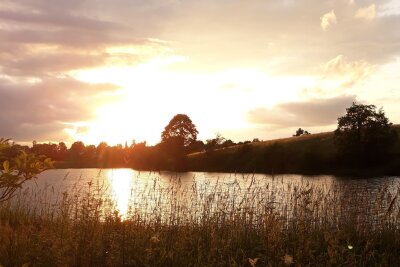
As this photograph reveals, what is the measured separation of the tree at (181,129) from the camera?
106m

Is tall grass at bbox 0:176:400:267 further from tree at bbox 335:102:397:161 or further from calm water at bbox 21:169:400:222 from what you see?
tree at bbox 335:102:397:161

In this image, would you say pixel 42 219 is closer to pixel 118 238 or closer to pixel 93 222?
pixel 93 222

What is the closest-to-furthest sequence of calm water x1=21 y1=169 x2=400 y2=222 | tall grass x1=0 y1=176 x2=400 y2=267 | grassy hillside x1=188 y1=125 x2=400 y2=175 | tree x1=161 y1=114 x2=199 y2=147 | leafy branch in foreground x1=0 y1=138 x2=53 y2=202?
leafy branch in foreground x1=0 y1=138 x2=53 y2=202 < tall grass x1=0 y1=176 x2=400 y2=267 < calm water x1=21 y1=169 x2=400 y2=222 < grassy hillside x1=188 y1=125 x2=400 y2=175 < tree x1=161 y1=114 x2=199 y2=147

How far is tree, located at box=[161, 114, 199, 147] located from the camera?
10650 centimetres

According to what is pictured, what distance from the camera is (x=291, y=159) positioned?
86250 mm

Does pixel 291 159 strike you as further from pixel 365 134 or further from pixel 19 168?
Result: pixel 19 168

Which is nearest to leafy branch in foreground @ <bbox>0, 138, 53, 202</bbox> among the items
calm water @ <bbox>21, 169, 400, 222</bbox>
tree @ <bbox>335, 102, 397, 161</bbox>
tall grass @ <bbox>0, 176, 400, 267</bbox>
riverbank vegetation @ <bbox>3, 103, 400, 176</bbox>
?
tall grass @ <bbox>0, 176, 400, 267</bbox>

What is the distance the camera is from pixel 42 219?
14375mm

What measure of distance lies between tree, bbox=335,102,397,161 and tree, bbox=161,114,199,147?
42457 millimetres

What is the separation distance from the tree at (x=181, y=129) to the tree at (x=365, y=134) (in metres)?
42.5

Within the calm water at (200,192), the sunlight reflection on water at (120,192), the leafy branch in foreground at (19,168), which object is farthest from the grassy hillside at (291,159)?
the leafy branch in foreground at (19,168)

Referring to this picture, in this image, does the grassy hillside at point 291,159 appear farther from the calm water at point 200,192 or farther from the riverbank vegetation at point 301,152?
the calm water at point 200,192

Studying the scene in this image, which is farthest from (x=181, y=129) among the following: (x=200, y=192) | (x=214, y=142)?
(x=200, y=192)

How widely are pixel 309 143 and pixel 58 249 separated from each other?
293 ft
